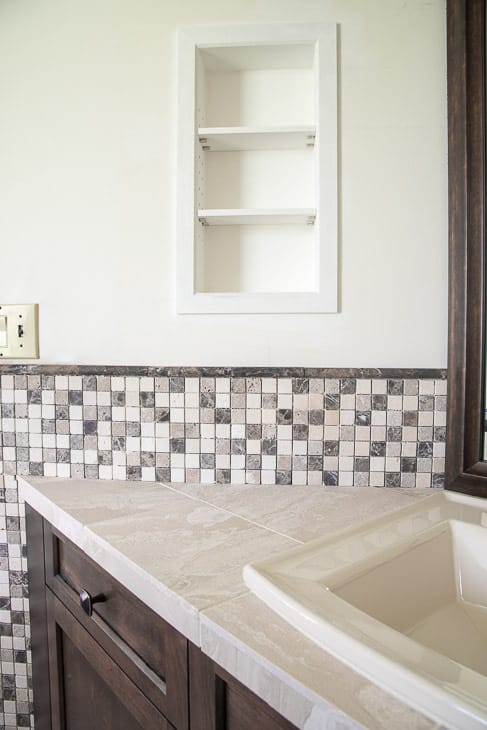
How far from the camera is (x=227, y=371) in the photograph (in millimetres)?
1000

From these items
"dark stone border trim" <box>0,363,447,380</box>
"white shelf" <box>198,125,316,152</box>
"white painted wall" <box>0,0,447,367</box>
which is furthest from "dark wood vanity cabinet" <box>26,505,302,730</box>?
"white shelf" <box>198,125,316,152</box>

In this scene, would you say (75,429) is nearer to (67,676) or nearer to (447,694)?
(67,676)

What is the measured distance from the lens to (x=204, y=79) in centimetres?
105

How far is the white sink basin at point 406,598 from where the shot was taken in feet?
1.24

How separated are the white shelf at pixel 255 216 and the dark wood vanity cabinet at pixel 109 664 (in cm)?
76

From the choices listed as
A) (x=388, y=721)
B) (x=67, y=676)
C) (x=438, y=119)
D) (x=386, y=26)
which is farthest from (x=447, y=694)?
(x=386, y=26)

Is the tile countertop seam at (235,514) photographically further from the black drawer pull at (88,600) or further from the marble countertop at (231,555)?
the black drawer pull at (88,600)

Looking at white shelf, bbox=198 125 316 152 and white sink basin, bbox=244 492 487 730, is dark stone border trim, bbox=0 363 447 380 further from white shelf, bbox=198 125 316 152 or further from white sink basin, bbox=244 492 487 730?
white shelf, bbox=198 125 316 152

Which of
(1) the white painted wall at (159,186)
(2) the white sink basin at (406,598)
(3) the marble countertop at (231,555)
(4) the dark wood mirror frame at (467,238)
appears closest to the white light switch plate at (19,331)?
(1) the white painted wall at (159,186)

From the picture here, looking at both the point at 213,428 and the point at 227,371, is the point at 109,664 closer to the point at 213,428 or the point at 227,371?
the point at 213,428

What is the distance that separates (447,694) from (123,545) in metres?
0.48

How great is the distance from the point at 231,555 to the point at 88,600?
295mm

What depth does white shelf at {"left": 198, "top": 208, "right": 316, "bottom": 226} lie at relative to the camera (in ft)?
3.20

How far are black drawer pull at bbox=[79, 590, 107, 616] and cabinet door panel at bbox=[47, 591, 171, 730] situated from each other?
56 millimetres
